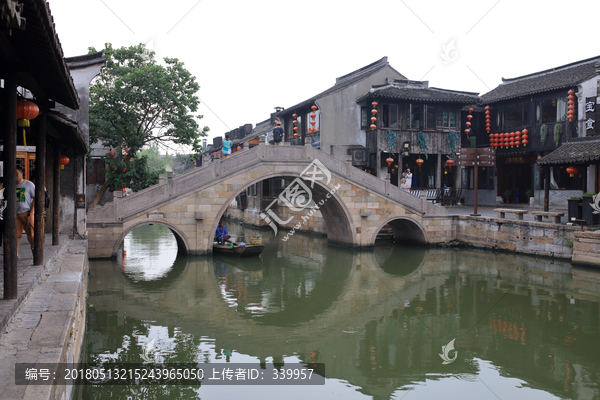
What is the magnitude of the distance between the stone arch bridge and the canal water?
103 centimetres

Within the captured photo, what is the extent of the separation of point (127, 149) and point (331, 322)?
10.4 meters

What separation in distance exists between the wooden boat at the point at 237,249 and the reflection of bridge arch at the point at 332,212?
1.68 feet

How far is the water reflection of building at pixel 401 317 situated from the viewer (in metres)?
6.62

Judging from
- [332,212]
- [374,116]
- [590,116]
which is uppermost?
[374,116]

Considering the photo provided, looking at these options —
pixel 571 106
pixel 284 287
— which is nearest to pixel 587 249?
pixel 571 106

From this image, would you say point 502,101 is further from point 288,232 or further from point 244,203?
point 244,203

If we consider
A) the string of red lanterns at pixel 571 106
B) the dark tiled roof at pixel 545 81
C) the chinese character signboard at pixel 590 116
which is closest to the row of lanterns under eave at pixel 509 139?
the dark tiled roof at pixel 545 81

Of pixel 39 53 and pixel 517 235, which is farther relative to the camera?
pixel 517 235

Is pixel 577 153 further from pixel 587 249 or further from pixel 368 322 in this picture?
pixel 368 322

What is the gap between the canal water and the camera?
20.3 feet

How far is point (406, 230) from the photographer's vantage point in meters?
18.1

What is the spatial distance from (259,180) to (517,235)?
838 centimetres

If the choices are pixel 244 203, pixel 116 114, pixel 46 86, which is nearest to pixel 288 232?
pixel 244 203

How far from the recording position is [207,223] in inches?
571
